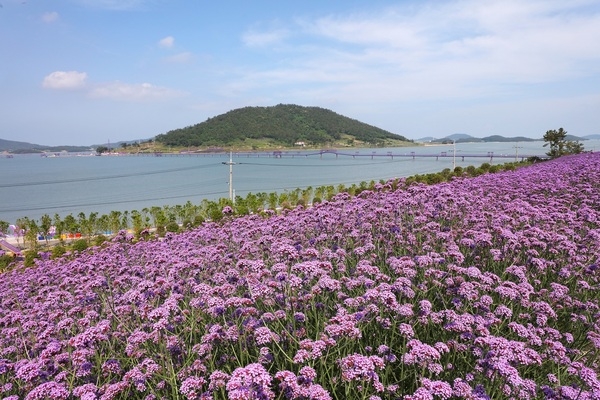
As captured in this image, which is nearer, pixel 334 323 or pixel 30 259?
pixel 334 323

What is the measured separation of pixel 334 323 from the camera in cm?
332

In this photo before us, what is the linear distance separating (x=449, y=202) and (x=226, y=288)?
5.65m

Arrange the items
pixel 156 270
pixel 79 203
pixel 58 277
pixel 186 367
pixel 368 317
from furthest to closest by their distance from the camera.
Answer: pixel 79 203, pixel 58 277, pixel 156 270, pixel 368 317, pixel 186 367

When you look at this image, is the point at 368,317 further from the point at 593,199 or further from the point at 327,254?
the point at 593,199

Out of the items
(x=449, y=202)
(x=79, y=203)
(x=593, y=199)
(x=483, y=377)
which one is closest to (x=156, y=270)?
(x=483, y=377)

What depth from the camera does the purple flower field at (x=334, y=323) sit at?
295cm

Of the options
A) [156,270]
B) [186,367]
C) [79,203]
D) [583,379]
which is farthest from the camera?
[79,203]

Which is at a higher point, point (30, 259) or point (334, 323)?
point (334, 323)

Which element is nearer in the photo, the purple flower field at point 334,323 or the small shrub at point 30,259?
the purple flower field at point 334,323

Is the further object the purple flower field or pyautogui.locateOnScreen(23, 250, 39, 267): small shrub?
pyautogui.locateOnScreen(23, 250, 39, 267): small shrub

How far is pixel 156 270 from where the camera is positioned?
5.65m

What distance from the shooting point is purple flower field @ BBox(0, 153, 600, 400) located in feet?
9.67

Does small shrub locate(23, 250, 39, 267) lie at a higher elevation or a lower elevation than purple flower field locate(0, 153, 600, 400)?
lower

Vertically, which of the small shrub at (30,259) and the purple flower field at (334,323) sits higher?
the purple flower field at (334,323)
